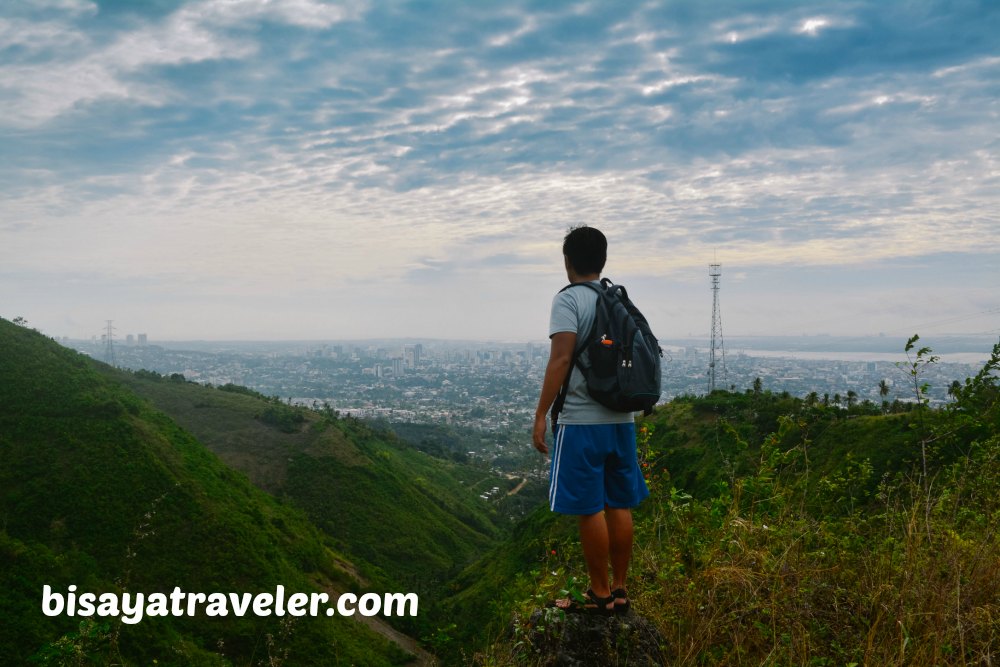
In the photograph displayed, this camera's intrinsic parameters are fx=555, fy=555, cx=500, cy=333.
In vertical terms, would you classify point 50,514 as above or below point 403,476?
above

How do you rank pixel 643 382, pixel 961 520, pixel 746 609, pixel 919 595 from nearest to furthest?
pixel 919 595, pixel 746 609, pixel 643 382, pixel 961 520

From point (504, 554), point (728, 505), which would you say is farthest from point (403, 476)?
point (728, 505)

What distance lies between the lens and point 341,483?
4684 centimetres

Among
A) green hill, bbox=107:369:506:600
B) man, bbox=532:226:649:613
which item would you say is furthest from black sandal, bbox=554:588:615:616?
green hill, bbox=107:369:506:600

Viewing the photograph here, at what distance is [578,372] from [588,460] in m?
0.55

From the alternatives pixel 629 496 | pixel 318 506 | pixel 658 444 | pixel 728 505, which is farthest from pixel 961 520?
pixel 318 506

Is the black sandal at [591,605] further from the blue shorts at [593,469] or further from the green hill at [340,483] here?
the green hill at [340,483]

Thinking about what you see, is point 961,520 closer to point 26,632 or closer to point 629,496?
point 629,496

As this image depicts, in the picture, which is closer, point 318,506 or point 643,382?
point 643,382

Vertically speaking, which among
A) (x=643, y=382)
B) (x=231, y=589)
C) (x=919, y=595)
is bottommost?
(x=231, y=589)

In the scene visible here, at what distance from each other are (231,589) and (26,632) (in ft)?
26.3

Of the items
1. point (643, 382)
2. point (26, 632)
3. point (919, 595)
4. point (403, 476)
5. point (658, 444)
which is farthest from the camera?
point (403, 476)

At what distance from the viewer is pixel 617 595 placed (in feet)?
11.6

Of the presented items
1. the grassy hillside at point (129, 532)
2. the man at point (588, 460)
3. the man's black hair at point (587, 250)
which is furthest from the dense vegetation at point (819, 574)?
the grassy hillside at point (129, 532)
